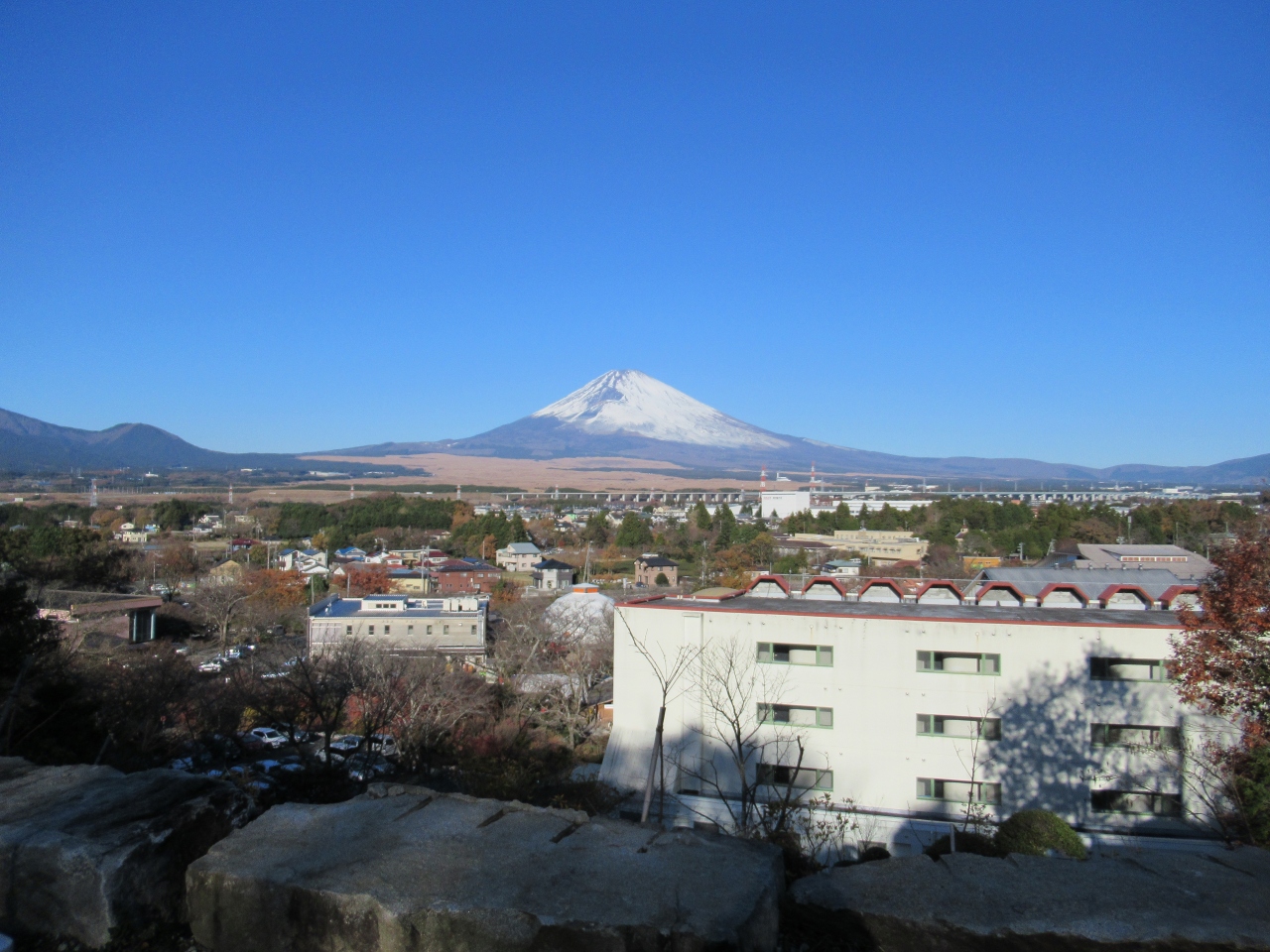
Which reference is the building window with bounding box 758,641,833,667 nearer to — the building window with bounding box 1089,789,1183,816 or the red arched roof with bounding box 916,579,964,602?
the red arched roof with bounding box 916,579,964,602

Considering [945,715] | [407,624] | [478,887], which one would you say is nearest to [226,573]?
[407,624]

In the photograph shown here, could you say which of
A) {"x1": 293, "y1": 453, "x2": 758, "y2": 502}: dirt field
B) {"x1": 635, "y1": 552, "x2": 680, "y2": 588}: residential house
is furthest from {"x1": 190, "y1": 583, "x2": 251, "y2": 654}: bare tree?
{"x1": 293, "y1": 453, "x2": 758, "y2": 502}: dirt field

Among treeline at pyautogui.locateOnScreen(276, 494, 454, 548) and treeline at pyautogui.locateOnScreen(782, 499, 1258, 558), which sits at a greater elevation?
treeline at pyautogui.locateOnScreen(782, 499, 1258, 558)

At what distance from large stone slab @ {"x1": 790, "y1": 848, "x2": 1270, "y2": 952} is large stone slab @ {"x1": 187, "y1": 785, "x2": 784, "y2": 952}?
260mm

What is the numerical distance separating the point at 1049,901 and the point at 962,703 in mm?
7436

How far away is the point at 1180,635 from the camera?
27.0 feet

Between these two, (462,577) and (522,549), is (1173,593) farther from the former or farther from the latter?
(522,549)

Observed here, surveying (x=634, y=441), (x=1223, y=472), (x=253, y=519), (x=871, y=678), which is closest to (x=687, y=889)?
(x=871, y=678)

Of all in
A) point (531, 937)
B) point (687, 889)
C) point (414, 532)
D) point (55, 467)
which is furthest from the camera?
point (55, 467)

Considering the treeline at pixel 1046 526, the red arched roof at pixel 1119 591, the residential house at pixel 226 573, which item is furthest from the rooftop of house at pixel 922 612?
the treeline at pixel 1046 526

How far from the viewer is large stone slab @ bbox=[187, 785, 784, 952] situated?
6.08 feet

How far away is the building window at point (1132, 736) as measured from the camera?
839 centimetres

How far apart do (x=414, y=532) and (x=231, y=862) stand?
47.6m

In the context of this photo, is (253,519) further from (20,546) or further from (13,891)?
(13,891)
